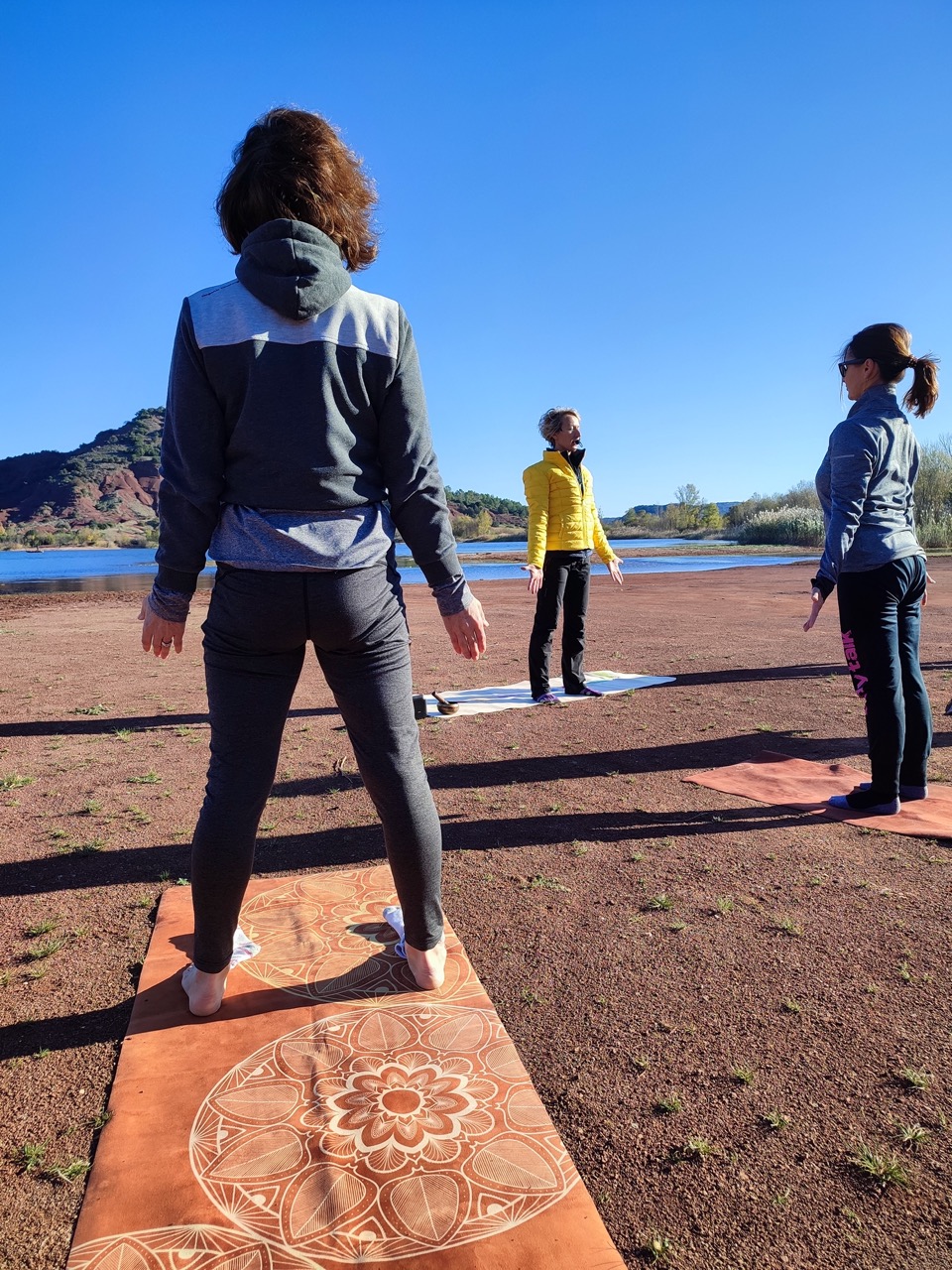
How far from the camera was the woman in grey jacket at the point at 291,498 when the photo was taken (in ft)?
5.90

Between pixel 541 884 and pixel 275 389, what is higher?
pixel 275 389

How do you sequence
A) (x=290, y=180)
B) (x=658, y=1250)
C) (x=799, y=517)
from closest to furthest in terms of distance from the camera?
1. (x=658, y=1250)
2. (x=290, y=180)
3. (x=799, y=517)

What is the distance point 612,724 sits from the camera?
546 cm

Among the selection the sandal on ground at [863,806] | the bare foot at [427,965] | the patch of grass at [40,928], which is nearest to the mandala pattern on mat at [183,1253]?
the bare foot at [427,965]

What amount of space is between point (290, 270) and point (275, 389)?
27cm

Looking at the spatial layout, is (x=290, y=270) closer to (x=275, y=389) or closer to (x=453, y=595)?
(x=275, y=389)

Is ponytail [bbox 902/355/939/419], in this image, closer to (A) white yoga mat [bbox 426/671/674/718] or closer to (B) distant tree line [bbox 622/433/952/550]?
(A) white yoga mat [bbox 426/671/674/718]

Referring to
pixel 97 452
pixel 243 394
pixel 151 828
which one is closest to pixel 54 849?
pixel 151 828

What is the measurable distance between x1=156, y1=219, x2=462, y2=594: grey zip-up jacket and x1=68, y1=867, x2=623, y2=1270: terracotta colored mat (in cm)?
117

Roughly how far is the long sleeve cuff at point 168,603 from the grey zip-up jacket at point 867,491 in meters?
2.64

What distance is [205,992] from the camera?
207cm

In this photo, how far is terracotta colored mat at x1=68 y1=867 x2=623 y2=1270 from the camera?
1398 mm

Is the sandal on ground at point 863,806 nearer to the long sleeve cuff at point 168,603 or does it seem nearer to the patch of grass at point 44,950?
the long sleeve cuff at point 168,603

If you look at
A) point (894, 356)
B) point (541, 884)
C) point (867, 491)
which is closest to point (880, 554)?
point (867, 491)
